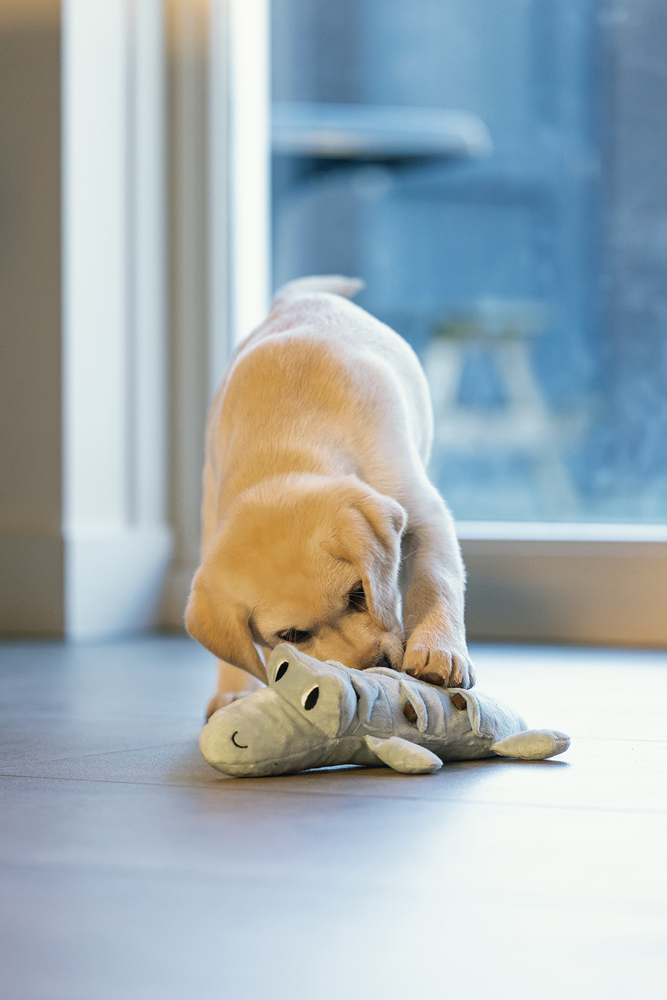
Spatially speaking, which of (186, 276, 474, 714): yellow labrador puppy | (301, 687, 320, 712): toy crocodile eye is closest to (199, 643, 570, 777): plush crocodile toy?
(301, 687, 320, 712): toy crocodile eye

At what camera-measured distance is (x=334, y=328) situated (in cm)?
218

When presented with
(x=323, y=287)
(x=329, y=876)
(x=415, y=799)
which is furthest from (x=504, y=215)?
(x=329, y=876)

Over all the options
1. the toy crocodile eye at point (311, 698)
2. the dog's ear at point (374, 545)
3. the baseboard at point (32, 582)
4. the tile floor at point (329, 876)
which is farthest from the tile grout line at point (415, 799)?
the baseboard at point (32, 582)

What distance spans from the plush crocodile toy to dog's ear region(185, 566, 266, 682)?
286 millimetres

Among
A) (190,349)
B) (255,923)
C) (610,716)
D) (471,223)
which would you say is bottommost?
(610,716)

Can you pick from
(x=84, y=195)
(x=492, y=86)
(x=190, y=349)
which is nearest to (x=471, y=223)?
(x=492, y=86)

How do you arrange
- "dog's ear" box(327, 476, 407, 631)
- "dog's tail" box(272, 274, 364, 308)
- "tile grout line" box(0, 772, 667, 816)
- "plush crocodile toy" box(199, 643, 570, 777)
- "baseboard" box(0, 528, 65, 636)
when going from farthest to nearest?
"baseboard" box(0, 528, 65, 636) < "dog's tail" box(272, 274, 364, 308) < "dog's ear" box(327, 476, 407, 631) < "plush crocodile toy" box(199, 643, 570, 777) < "tile grout line" box(0, 772, 667, 816)

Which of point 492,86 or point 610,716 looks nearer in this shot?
point 610,716

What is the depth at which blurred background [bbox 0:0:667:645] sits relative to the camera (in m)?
3.40

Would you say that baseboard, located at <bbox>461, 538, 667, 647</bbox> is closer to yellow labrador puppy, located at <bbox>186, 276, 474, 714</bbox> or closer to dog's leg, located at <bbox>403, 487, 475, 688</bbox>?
yellow labrador puppy, located at <bbox>186, 276, 474, 714</bbox>

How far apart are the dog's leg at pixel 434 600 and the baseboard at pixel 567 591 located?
1525 mm

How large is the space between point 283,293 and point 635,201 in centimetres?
175

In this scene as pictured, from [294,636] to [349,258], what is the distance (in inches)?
105

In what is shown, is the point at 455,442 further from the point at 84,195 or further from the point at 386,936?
the point at 386,936
